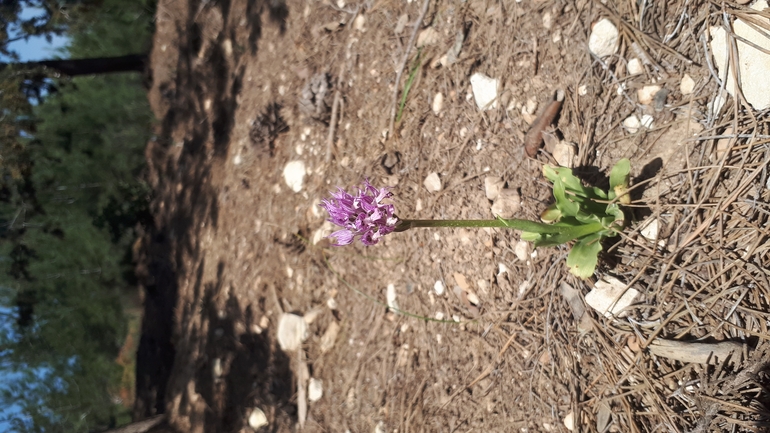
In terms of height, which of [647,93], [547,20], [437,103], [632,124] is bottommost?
[632,124]

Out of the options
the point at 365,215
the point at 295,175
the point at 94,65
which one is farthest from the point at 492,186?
the point at 94,65

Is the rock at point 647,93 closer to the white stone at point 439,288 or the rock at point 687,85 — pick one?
the rock at point 687,85

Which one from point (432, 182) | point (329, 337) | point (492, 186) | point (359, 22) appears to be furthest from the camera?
point (359, 22)

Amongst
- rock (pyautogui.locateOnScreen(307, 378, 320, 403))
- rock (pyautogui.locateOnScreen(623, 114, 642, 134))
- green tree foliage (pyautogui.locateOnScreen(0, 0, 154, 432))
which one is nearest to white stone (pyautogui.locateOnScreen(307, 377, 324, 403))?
rock (pyautogui.locateOnScreen(307, 378, 320, 403))

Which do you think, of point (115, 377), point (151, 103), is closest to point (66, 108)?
point (151, 103)

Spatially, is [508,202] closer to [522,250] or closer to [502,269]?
[522,250]

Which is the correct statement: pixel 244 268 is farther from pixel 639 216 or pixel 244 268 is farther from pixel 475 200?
pixel 639 216

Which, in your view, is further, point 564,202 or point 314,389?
point 314,389
